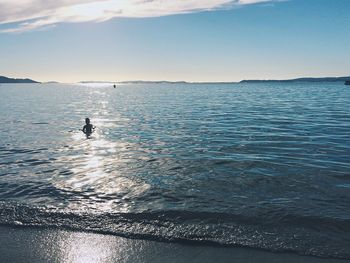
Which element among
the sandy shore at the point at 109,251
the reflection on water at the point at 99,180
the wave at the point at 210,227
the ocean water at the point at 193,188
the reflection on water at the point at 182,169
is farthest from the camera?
the reflection on water at the point at 182,169

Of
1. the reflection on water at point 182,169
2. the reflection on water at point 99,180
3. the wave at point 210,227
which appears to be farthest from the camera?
the reflection on water at point 182,169

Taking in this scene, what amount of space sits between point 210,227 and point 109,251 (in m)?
3.41

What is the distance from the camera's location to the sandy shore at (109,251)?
29.1ft

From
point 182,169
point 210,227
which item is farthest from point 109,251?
point 182,169

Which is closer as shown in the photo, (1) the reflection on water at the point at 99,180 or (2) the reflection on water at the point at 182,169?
(1) the reflection on water at the point at 99,180

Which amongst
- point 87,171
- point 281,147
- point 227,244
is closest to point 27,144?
point 87,171

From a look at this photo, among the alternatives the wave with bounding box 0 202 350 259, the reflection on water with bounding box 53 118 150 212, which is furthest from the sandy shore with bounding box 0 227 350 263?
the reflection on water with bounding box 53 118 150 212

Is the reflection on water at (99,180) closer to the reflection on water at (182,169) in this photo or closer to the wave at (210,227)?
the reflection on water at (182,169)

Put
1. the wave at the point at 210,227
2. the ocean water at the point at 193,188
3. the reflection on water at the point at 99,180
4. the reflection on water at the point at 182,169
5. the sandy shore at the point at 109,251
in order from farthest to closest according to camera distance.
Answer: the reflection on water at the point at 182,169 < the reflection on water at the point at 99,180 < the ocean water at the point at 193,188 < the wave at the point at 210,227 < the sandy shore at the point at 109,251

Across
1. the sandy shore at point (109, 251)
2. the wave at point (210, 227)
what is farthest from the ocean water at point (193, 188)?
the sandy shore at point (109, 251)

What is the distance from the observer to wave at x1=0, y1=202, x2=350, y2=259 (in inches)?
384

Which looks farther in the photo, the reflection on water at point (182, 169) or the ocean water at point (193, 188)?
the reflection on water at point (182, 169)

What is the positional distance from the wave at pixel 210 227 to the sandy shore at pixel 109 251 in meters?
0.38

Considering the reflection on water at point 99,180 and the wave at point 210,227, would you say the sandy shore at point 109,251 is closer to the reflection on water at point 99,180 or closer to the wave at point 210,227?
the wave at point 210,227
